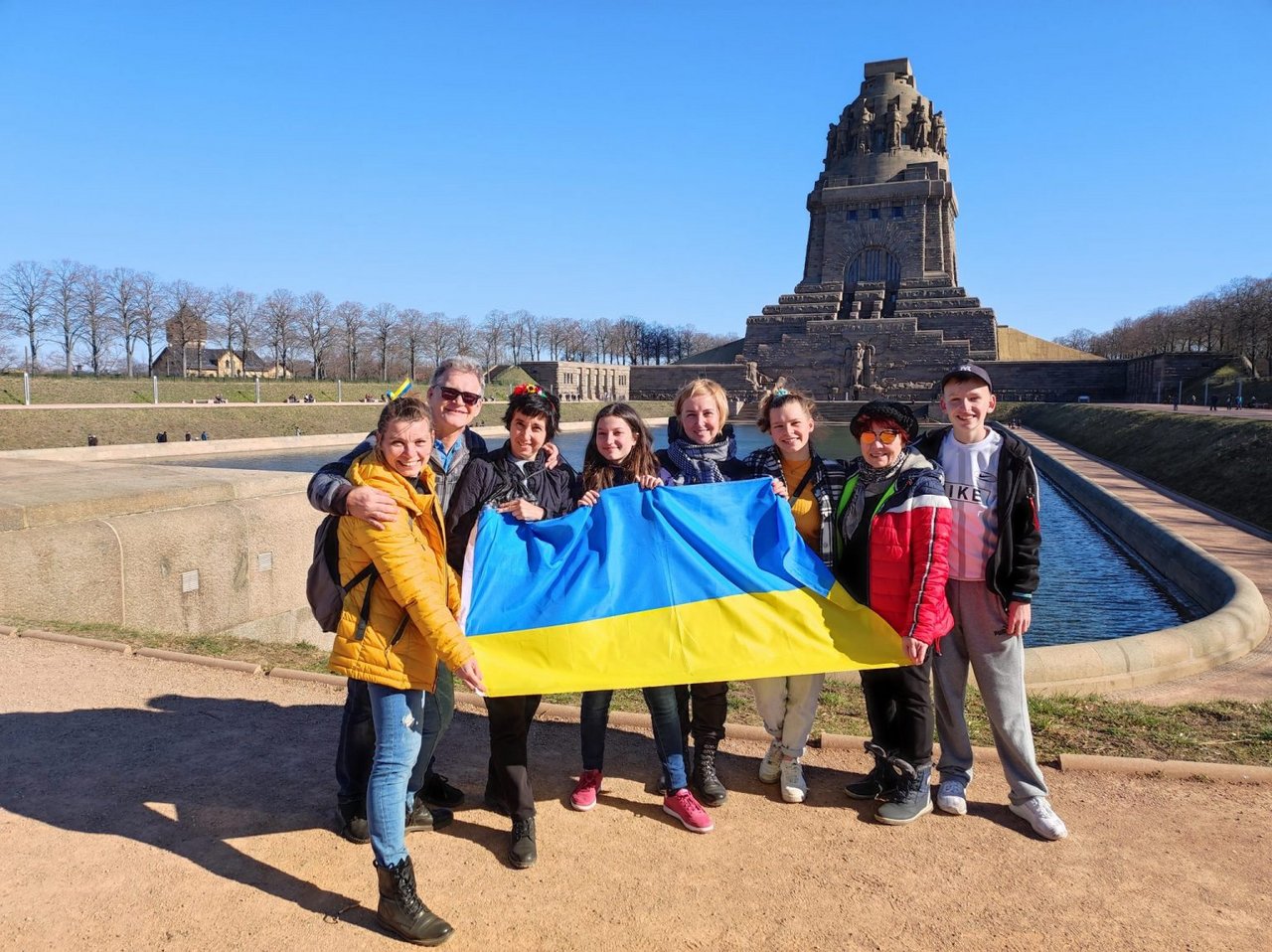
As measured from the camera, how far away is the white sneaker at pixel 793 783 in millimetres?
4184

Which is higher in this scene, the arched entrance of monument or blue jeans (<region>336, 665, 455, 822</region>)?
the arched entrance of monument

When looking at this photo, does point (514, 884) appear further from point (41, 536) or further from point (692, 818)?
point (41, 536)

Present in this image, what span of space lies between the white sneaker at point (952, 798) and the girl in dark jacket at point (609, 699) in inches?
44.5

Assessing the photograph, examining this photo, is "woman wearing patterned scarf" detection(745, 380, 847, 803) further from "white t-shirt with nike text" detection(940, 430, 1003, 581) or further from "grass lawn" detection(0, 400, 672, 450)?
"grass lawn" detection(0, 400, 672, 450)

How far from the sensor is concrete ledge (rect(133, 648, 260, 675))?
5.96m

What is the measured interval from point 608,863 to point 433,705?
1.01 m

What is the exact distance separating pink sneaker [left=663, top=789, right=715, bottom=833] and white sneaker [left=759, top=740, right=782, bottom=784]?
0.49 m

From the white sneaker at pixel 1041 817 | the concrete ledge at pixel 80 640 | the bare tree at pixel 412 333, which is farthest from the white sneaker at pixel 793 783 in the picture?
the bare tree at pixel 412 333

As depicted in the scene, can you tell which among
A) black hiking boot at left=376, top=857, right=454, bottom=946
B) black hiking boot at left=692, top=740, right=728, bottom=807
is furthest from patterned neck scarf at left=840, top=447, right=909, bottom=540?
black hiking boot at left=376, top=857, right=454, bottom=946

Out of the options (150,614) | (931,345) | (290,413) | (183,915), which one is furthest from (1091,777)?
(931,345)

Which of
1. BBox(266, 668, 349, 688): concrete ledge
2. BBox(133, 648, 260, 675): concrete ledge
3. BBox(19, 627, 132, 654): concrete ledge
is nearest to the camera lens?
BBox(266, 668, 349, 688): concrete ledge

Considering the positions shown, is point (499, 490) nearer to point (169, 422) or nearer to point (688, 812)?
point (688, 812)

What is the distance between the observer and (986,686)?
13.6 ft

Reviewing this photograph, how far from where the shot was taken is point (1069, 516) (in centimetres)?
1902
